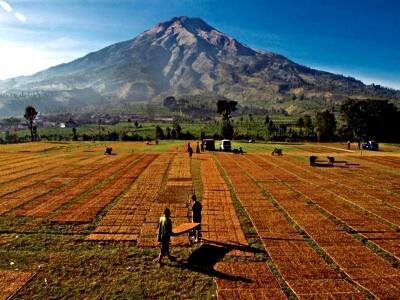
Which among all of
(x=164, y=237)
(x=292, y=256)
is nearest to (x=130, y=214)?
(x=164, y=237)

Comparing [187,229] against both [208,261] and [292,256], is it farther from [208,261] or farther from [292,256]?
[292,256]

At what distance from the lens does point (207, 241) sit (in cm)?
1664

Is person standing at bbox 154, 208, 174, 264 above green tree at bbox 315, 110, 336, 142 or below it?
below

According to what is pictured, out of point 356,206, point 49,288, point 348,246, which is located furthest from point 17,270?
point 356,206

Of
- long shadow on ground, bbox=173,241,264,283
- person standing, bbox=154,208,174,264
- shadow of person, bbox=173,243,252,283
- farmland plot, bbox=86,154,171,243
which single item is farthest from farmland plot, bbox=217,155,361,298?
farmland plot, bbox=86,154,171,243

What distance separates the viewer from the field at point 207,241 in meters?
12.3

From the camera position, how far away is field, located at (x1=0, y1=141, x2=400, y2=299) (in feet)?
40.2

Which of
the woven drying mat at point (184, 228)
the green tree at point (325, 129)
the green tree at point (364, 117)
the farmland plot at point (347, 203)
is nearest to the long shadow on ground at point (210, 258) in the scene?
the woven drying mat at point (184, 228)

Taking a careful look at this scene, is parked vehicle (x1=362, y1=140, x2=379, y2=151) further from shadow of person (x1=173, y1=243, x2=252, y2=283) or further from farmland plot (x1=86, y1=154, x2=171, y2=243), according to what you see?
shadow of person (x1=173, y1=243, x2=252, y2=283)

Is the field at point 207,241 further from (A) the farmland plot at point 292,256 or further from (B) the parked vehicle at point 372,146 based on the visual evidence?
(B) the parked vehicle at point 372,146

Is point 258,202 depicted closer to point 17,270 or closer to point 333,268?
point 333,268

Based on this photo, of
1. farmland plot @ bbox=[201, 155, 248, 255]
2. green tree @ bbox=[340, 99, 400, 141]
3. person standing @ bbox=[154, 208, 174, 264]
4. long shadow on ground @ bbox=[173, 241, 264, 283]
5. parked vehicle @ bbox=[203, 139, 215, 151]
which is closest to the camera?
long shadow on ground @ bbox=[173, 241, 264, 283]

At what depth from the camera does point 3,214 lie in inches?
831

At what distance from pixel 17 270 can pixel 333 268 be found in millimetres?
11556
